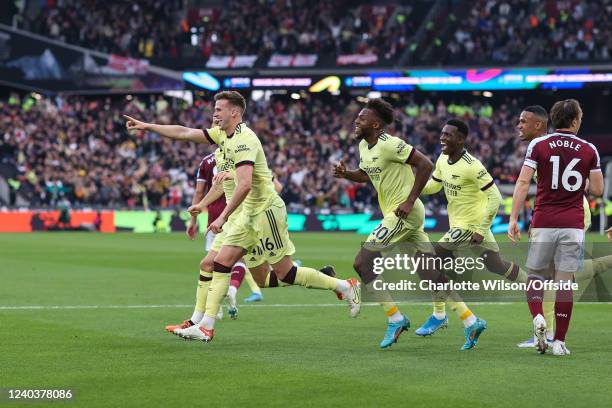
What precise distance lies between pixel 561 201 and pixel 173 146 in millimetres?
41018

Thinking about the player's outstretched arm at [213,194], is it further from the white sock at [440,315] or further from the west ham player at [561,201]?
the west ham player at [561,201]

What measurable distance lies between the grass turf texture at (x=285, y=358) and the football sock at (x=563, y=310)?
24 cm

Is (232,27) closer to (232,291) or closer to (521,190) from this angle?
(232,291)

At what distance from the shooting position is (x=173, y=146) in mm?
50562

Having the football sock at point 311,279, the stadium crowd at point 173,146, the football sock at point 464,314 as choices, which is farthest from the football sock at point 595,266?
the stadium crowd at point 173,146

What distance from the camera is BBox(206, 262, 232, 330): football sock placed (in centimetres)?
1141

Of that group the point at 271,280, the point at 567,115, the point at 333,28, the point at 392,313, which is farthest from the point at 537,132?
the point at 333,28

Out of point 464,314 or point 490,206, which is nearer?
point 464,314

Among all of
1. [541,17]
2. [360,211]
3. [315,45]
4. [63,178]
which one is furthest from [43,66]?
[541,17]

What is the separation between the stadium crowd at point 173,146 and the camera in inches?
1805

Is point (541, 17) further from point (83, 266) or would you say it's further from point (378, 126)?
point (378, 126)

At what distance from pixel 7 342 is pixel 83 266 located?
534 inches

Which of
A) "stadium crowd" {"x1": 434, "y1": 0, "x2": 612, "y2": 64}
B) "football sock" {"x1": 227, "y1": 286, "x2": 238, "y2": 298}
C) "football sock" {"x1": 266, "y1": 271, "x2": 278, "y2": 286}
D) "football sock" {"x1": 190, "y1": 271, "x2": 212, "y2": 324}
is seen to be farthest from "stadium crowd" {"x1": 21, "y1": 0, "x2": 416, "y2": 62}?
"football sock" {"x1": 266, "y1": 271, "x2": 278, "y2": 286}

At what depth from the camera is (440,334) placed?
12.3m
